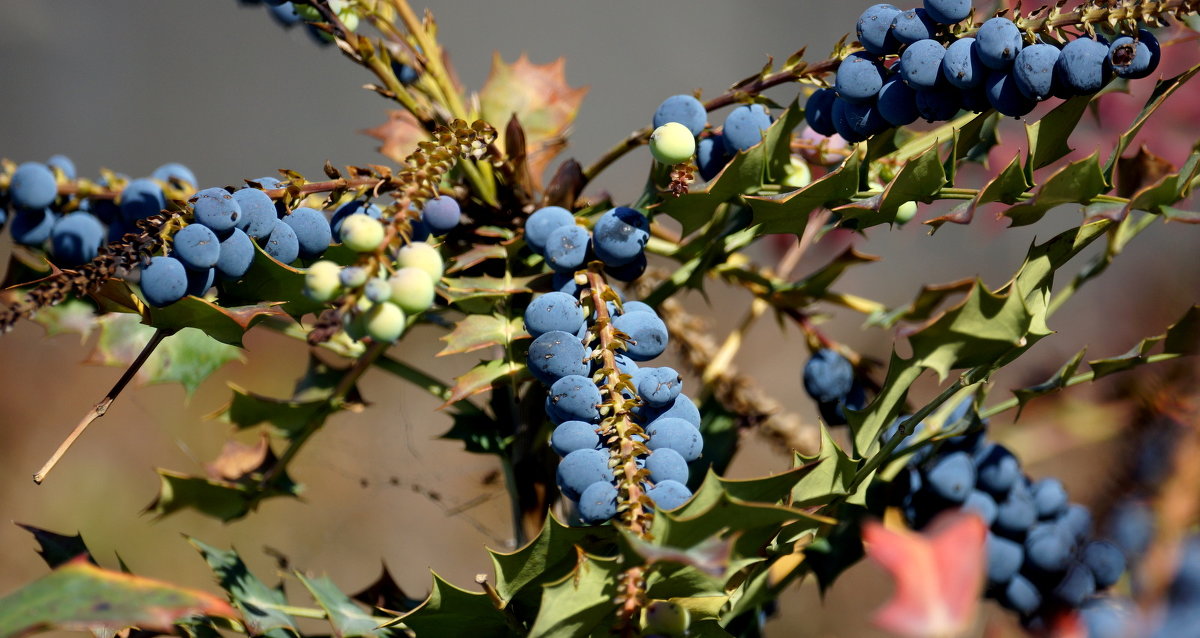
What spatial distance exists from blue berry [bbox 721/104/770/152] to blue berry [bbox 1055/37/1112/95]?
146 millimetres

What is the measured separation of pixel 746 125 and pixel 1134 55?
0.18 meters

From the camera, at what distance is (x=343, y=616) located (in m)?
0.53

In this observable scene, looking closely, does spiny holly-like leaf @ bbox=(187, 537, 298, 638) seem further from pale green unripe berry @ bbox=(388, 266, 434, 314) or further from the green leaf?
the green leaf

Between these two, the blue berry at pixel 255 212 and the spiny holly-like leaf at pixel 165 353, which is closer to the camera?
the blue berry at pixel 255 212

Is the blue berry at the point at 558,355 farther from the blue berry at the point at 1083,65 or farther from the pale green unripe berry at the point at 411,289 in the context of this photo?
the blue berry at the point at 1083,65

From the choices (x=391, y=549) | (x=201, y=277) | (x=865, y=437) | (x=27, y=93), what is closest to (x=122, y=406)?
(x=391, y=549)

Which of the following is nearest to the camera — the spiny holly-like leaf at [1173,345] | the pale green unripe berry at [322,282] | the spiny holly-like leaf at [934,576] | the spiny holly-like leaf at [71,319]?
the spiny holly-like leaf at [934,576]

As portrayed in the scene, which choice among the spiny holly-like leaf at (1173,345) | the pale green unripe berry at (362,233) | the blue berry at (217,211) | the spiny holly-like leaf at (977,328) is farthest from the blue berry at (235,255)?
the spiny holly-like leaf at (1173,345)

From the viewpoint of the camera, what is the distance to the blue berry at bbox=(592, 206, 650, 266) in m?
0.47

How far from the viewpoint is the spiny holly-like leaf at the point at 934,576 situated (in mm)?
204

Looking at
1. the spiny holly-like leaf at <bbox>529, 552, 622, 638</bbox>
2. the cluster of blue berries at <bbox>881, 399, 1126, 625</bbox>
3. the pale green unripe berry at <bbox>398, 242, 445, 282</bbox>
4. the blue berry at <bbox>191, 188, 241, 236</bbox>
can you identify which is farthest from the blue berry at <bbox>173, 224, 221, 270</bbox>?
the cluster of blue berries at <bbox>881, 399, 1126, 625</bbox>

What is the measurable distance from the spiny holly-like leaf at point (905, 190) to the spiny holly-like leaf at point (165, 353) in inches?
Answer: 16.8

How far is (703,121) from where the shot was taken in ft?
→ 1.71

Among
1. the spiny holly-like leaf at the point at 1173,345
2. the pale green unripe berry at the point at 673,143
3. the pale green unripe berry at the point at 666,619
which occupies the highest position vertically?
the pale green unripe berry at the point at 673,143
